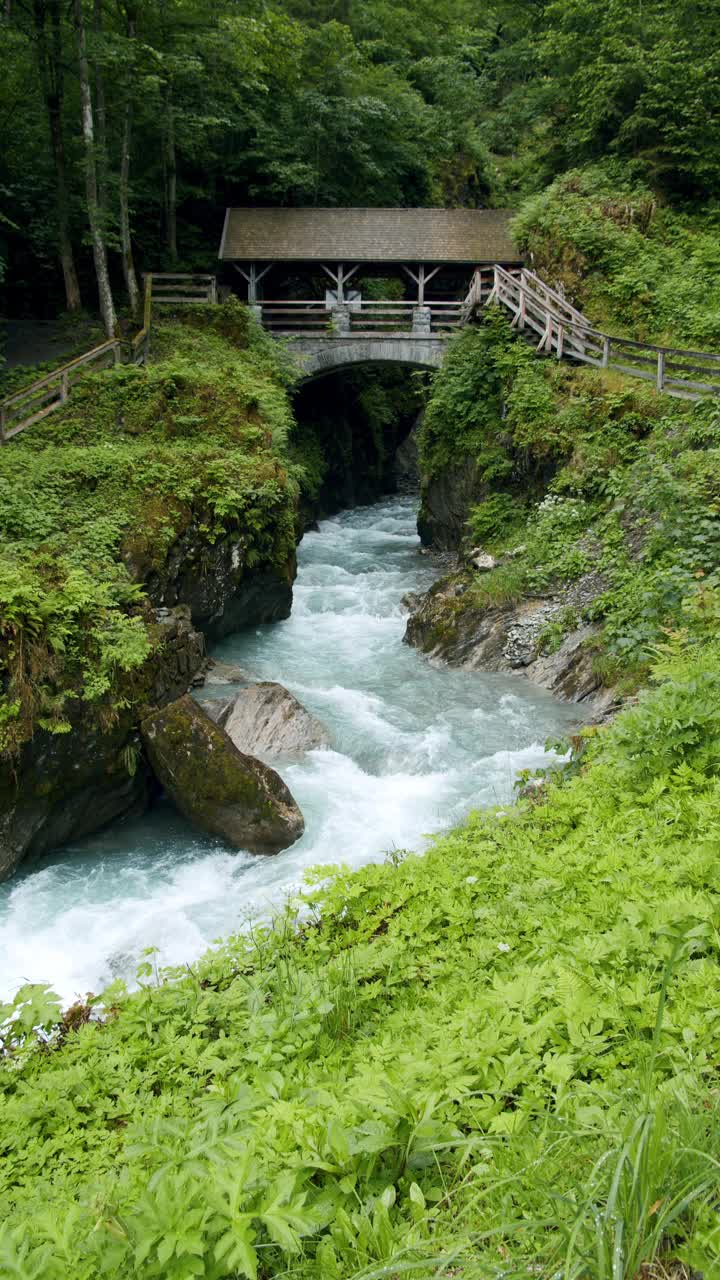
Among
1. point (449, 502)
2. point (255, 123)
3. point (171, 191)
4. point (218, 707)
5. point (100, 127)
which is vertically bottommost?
→ point (218, 707)

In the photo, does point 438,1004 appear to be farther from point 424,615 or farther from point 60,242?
point 60,242

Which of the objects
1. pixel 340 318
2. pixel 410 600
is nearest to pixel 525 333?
pixel 340 318

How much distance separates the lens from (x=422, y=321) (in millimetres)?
20625

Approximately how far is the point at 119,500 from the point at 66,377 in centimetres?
434

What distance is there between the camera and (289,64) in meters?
23.4

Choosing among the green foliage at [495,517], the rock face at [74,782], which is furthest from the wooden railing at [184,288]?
the rock face at [74,782]

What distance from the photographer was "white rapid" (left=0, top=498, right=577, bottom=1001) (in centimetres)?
710

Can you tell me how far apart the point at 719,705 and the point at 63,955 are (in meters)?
6.18

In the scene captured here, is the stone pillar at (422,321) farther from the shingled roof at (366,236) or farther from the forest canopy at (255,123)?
the forest canopy at (255,123)

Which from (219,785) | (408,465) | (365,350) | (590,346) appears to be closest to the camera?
(219,785)

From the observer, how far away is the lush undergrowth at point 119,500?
855cm

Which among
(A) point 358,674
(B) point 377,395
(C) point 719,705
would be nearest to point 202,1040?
(C) point 719,705

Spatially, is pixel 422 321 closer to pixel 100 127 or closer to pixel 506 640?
pixel 100 127

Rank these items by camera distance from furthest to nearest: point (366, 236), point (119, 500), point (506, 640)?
point (366, 236) → point (506, 640) → point (119, 500)
